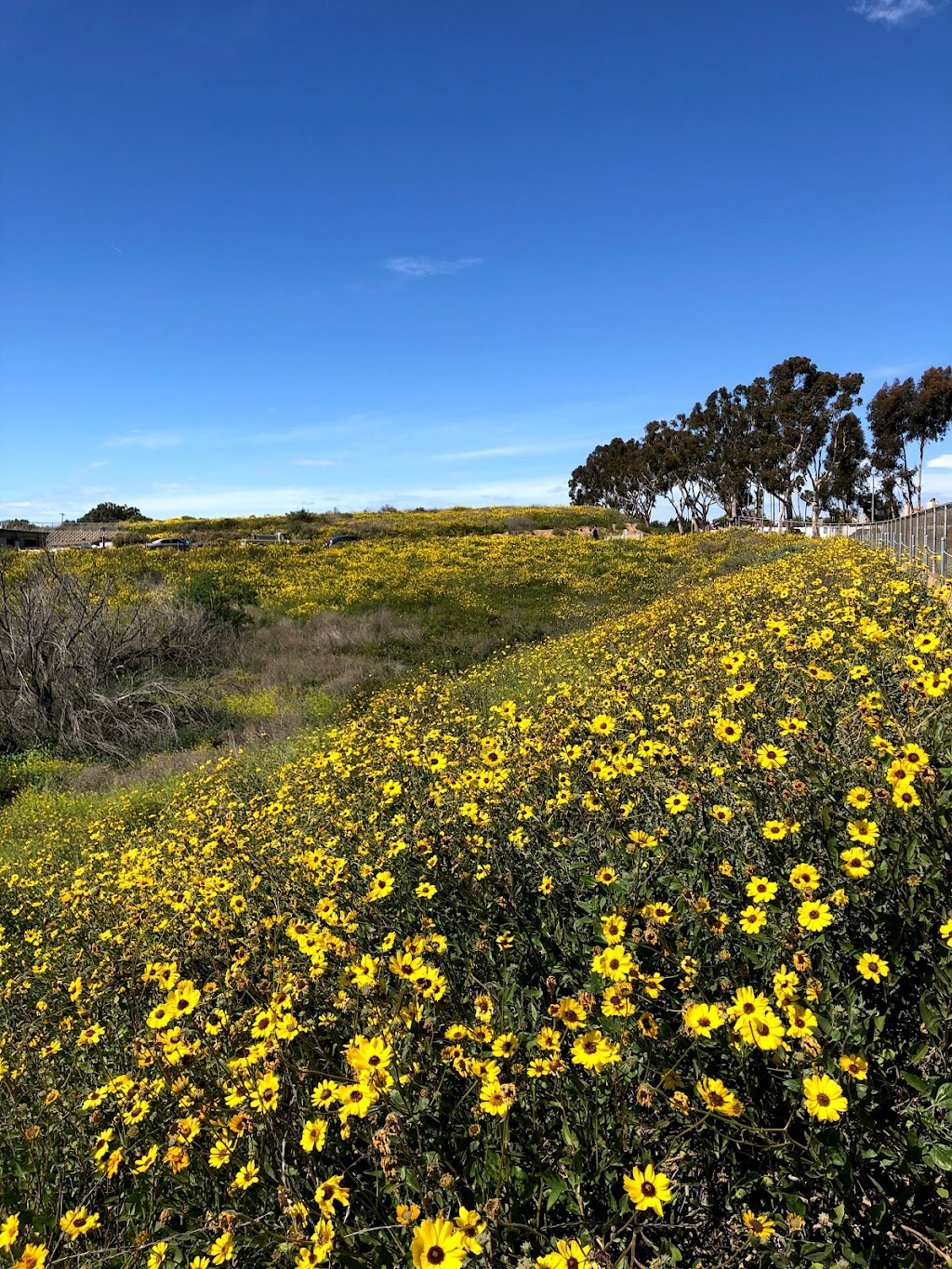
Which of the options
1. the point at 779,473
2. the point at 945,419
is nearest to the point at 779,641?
the point at 779,473

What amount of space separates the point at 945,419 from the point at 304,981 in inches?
2368

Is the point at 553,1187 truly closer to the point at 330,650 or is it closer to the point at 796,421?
the point at 330,650

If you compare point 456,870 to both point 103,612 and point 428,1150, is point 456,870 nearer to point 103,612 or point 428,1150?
point 428,1150

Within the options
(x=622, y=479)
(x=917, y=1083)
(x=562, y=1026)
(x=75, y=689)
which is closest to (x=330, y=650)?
(x=75, y=689)

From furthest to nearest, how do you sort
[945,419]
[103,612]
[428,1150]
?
1. [945,419]
2. [103,612]
3. [428,1150]

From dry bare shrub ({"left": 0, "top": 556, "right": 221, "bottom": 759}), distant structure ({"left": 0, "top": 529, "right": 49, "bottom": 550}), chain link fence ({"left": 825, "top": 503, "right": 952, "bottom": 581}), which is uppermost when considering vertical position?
distant structure ({"left": 0, "top": 529, "right": 49, "bottom": 550})

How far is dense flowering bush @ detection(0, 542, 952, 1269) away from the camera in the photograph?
1.48 m

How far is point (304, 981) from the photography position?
2.03 m

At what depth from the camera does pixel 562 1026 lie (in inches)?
78.6

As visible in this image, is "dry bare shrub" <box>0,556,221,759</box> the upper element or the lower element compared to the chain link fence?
lower

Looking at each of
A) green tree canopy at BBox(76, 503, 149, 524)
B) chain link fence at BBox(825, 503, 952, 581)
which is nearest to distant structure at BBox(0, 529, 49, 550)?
green tree canopy at BBox(76, 503, 149, 524)

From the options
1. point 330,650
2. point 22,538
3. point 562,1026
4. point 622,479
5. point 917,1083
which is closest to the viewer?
point 917,1083

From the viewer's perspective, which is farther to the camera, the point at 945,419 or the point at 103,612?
the point at 945,419

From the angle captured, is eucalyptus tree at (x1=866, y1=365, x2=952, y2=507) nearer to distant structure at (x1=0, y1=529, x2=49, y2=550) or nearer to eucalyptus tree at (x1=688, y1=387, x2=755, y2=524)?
eucalyptus tree at (x1=688, y1=387, x2=755, y2=524)
